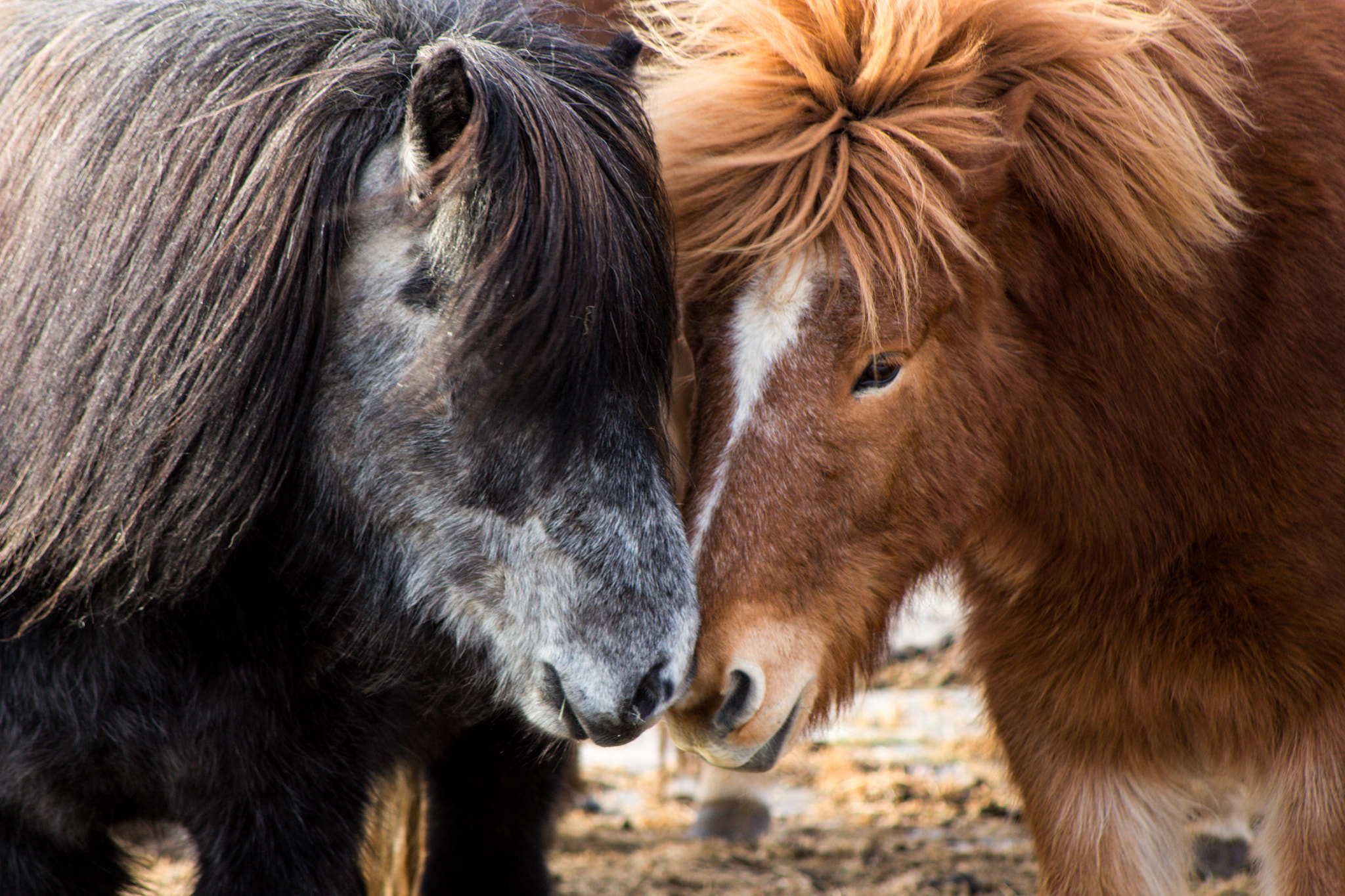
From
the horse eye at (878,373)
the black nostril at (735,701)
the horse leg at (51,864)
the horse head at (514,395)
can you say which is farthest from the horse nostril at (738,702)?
the horse leg at (51,864)

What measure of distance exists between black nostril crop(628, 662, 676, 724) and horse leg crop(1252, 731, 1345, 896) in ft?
4.17

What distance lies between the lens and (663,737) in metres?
4.46

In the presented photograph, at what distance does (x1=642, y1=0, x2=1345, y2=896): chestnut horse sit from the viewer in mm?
2092

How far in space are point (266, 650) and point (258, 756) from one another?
0.18 m

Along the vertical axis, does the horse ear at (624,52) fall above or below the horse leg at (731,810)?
above

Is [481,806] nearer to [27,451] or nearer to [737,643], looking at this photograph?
[737,643]

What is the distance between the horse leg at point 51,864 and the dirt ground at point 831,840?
0.62 metres

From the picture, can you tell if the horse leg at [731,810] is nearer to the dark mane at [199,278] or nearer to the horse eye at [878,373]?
the horse eye at [878,373]

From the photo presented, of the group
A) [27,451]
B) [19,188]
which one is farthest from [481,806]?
[19,188]

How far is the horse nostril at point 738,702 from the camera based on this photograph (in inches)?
79.7

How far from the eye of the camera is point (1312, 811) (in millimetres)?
2328

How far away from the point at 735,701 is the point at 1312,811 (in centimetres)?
116

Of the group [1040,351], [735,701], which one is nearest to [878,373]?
[1040,351]

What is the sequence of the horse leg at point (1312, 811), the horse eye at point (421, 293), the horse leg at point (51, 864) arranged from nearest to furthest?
the horse eye at point (421, 293), the horse leg at point (51, 864), the horse leg at point (1312, 811)
